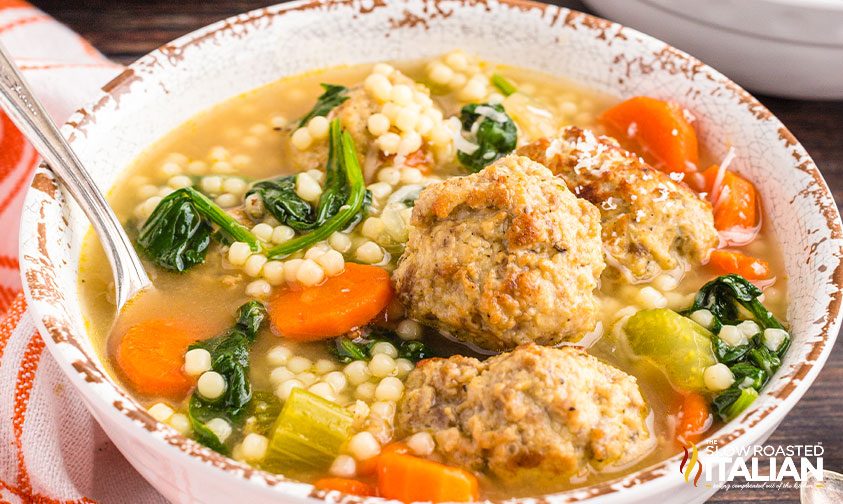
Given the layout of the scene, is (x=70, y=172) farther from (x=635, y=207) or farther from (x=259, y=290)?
(x=635, y=207)

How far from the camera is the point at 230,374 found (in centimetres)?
339

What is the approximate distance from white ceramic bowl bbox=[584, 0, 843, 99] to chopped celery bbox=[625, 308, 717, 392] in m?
2.23

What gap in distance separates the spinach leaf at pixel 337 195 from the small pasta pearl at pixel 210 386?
71 cm

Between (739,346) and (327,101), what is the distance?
231 centimetres

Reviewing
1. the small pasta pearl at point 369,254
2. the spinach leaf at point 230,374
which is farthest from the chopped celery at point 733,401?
→ the spinach leaf at point 230,374

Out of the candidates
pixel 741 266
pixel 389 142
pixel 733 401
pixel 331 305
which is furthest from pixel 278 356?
pixel 741 266

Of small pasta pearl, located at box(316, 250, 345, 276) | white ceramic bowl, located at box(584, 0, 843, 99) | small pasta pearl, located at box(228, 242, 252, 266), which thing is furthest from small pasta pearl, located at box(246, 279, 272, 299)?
white ceramic bowl, located at box(584, 0, 843, 99)

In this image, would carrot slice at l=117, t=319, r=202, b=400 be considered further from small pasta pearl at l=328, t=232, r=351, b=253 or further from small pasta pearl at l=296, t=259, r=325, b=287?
small pasta pearl at l=328, t=232, r=351, b=253

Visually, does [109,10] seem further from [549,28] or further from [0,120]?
[549,28]

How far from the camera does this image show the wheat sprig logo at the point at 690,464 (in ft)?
9.29

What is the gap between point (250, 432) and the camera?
324 centimetres

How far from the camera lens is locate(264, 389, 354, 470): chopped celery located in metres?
3.11

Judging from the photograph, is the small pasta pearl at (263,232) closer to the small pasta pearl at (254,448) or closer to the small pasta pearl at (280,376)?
the small pasta pearl at (280,376)

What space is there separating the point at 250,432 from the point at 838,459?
2.36 meters
